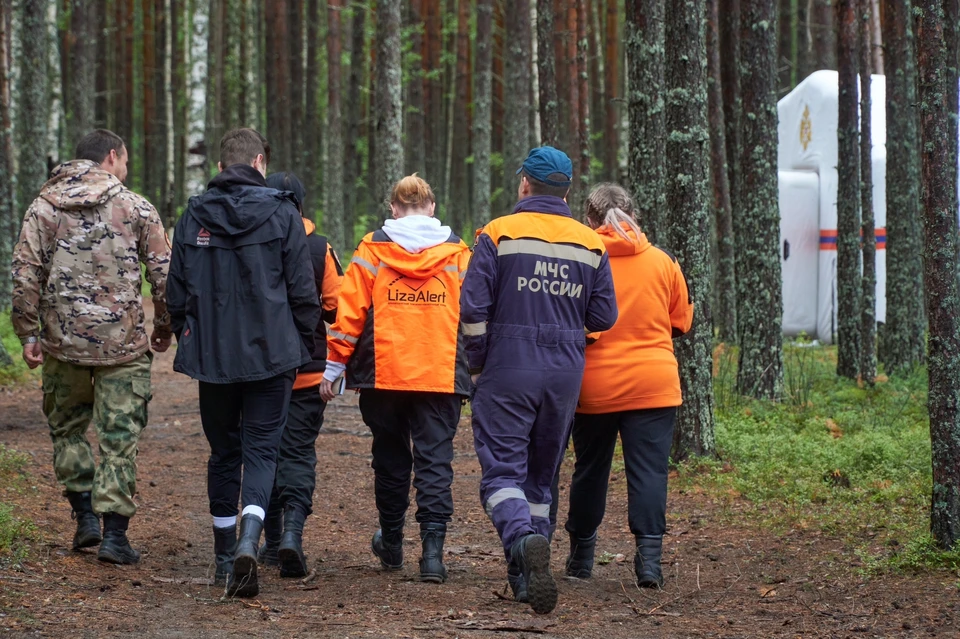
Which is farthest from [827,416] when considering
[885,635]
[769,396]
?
[885,635]

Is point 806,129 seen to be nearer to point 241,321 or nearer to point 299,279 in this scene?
point 299,279

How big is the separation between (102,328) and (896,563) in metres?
4.31

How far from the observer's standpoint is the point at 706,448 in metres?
8.45

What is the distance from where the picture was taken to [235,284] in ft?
16.7

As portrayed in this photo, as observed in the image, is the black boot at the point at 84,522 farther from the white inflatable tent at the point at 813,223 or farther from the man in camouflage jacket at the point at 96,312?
the white inflatable tent at the point at 813,223

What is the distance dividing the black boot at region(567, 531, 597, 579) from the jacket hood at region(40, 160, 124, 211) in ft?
10.1

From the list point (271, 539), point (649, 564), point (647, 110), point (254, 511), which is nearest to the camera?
point (254, 511)

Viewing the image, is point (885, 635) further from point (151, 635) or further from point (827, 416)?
point (827, 416)

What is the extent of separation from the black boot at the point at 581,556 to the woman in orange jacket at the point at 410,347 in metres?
0.70

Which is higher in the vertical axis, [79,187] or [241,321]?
[79,187]

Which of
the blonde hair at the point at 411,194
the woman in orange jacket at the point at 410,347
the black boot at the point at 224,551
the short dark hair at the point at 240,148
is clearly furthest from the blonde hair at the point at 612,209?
the black boot at the point at 224,551

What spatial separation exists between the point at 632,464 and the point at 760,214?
5.90 meters

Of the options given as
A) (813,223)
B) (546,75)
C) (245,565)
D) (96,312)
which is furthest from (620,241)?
(813,223)

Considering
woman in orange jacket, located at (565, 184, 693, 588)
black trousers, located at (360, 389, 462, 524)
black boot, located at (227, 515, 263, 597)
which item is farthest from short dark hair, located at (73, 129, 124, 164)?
woman in orange jacket, located at (565, 184, 693, 588)
